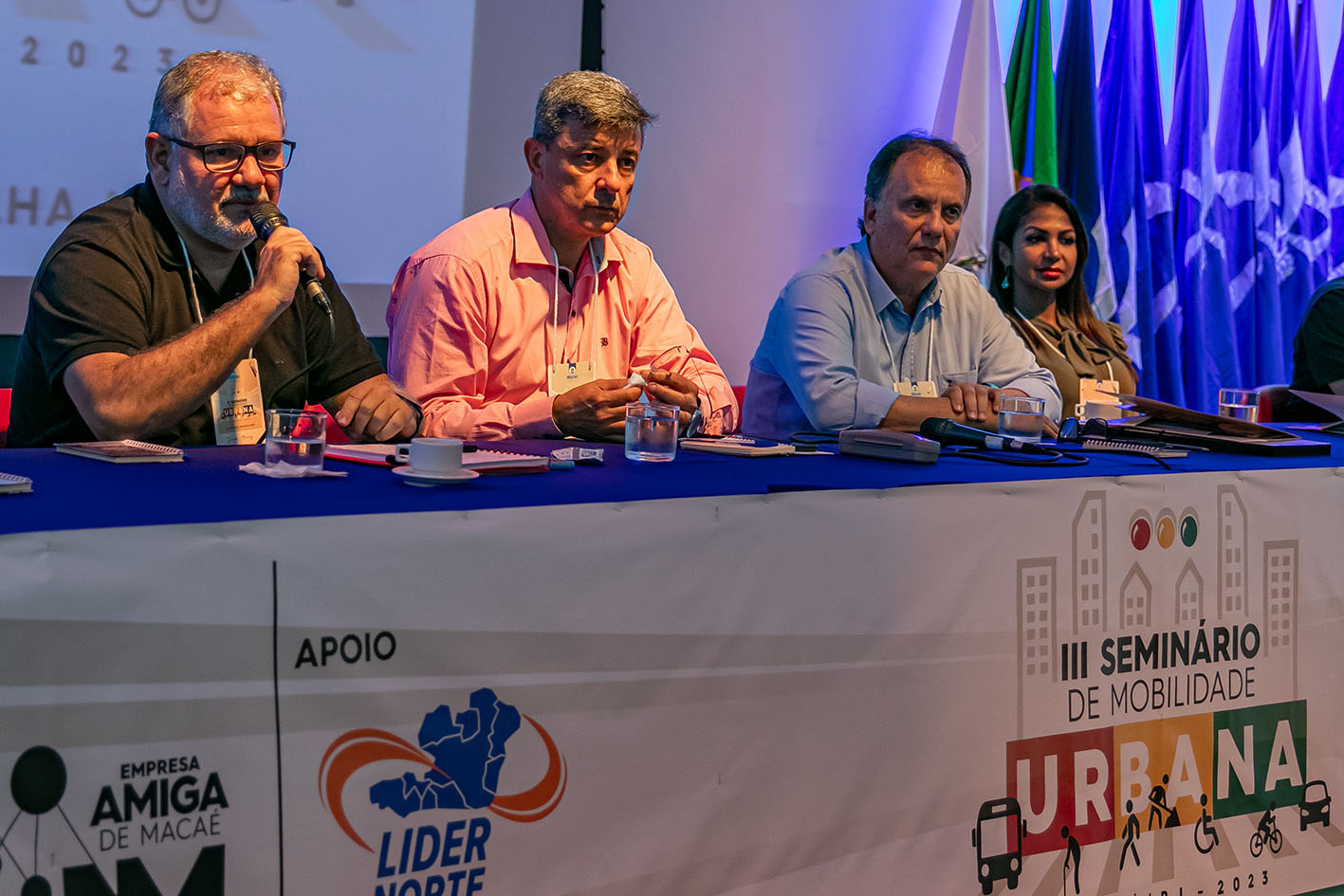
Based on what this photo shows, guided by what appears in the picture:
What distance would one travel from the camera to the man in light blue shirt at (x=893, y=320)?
2814 millimetres

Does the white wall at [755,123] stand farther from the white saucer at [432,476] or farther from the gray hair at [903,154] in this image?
the white saucer at [432,476]

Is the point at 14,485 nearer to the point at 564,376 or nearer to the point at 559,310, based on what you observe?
the point at 564,376

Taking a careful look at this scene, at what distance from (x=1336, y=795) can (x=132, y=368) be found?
198cm

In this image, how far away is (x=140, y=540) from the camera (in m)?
1.15

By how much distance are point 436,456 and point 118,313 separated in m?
0.89

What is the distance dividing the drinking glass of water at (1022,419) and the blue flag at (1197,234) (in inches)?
120

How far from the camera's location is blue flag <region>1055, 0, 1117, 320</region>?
4633 mm

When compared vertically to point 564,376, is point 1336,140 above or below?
above

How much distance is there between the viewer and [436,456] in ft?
4.86


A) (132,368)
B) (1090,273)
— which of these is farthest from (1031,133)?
(132,368)

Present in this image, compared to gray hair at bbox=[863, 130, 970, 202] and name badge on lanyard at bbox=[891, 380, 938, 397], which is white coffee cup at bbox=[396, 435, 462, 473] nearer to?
name badge on lanyard at bbox=[891, 380, 938, 397]

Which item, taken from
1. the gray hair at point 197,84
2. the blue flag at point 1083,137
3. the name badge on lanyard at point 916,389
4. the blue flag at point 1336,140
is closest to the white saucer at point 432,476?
the gray hair at point 197,84

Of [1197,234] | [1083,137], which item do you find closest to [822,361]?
[1083,137]

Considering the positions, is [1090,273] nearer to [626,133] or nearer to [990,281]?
[990,281]
